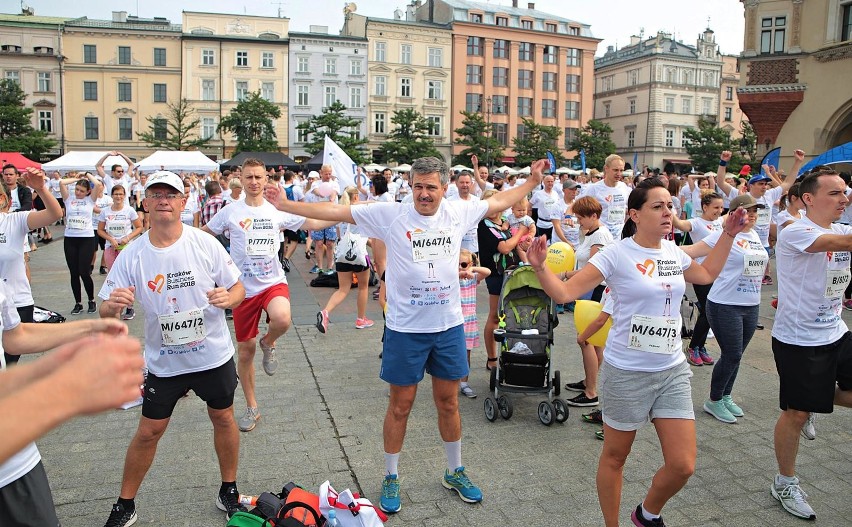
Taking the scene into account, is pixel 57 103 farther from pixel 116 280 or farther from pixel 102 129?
pixel 116 280

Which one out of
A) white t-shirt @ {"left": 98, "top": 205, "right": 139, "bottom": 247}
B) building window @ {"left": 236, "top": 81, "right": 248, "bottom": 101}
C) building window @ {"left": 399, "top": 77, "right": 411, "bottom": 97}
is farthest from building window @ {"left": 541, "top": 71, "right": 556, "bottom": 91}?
white t-shirt @ {"left": 98, "top": 205, "right": 139, "bottom": 247}

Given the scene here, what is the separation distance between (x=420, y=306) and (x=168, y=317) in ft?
4.96

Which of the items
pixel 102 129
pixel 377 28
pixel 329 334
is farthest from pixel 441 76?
pixel 329 334

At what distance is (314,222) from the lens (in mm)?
6203

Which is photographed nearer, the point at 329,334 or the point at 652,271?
the point at 652,271

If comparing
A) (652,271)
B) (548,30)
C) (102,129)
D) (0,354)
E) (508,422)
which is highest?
(548,30)

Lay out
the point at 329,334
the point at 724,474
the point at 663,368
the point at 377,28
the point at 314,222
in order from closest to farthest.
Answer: the point at 663,368 → the point at 724,474 → the point at 314,222 → the point at 329,334 → the point at 377,28

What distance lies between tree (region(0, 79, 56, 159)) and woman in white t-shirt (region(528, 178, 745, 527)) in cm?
4901

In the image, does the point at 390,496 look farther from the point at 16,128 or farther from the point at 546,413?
the point at 16,128

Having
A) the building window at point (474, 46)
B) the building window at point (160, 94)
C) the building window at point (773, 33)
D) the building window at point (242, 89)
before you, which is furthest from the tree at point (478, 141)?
the building window at point (160, 94)

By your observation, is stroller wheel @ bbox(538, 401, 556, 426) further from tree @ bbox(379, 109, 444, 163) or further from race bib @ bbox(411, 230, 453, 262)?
tree @ bbox(379, 109, 444, 163)

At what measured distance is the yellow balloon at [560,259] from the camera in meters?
7.72

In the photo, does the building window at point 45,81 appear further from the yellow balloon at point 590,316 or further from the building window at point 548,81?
the yellow balloon at point 590,316

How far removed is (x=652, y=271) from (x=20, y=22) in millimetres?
68773
